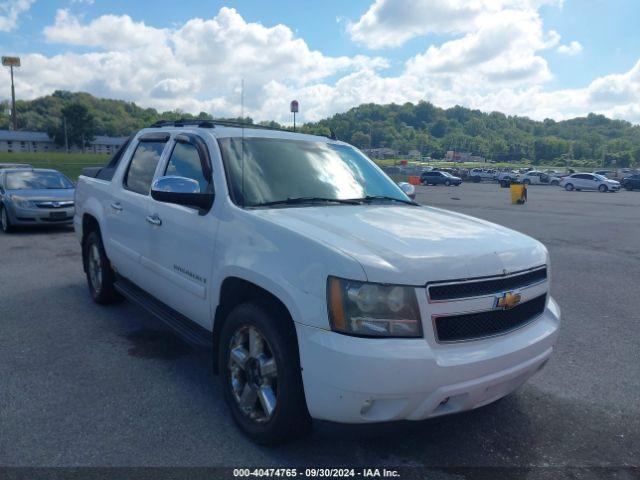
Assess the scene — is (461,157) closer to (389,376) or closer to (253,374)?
(253,374)

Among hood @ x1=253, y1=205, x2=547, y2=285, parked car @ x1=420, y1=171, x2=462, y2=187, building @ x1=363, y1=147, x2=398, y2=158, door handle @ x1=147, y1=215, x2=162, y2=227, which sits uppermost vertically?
building @ x1=363, y1=147, x2=398, y2=158

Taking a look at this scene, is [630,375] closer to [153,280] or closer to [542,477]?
[542,477]

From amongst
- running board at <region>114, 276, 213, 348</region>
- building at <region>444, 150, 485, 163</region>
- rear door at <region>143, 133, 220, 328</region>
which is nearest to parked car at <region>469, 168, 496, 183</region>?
running board at <region>114, 276, 213, 348</region>

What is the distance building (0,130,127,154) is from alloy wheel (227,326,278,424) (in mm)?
108881

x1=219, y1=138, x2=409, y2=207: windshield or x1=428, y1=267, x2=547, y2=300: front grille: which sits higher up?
x1=219, y1=138, x2=409, y2=207: windshield

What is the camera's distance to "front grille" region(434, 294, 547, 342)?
2.61 metres

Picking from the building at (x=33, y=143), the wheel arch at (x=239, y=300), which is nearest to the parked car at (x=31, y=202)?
the wheel arch at (x=239, y=300)

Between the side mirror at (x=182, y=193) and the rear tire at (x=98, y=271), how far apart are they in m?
2.27

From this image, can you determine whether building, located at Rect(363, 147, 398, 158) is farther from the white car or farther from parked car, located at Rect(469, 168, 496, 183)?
the white car

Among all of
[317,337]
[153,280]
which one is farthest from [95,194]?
[317,337]

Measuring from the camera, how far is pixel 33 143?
361ft

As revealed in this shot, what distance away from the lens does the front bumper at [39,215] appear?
11.1 meters

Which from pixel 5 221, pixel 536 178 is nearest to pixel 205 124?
pixel 5 221

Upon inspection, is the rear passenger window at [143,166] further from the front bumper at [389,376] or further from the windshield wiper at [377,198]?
the front bumper at [389,376]
